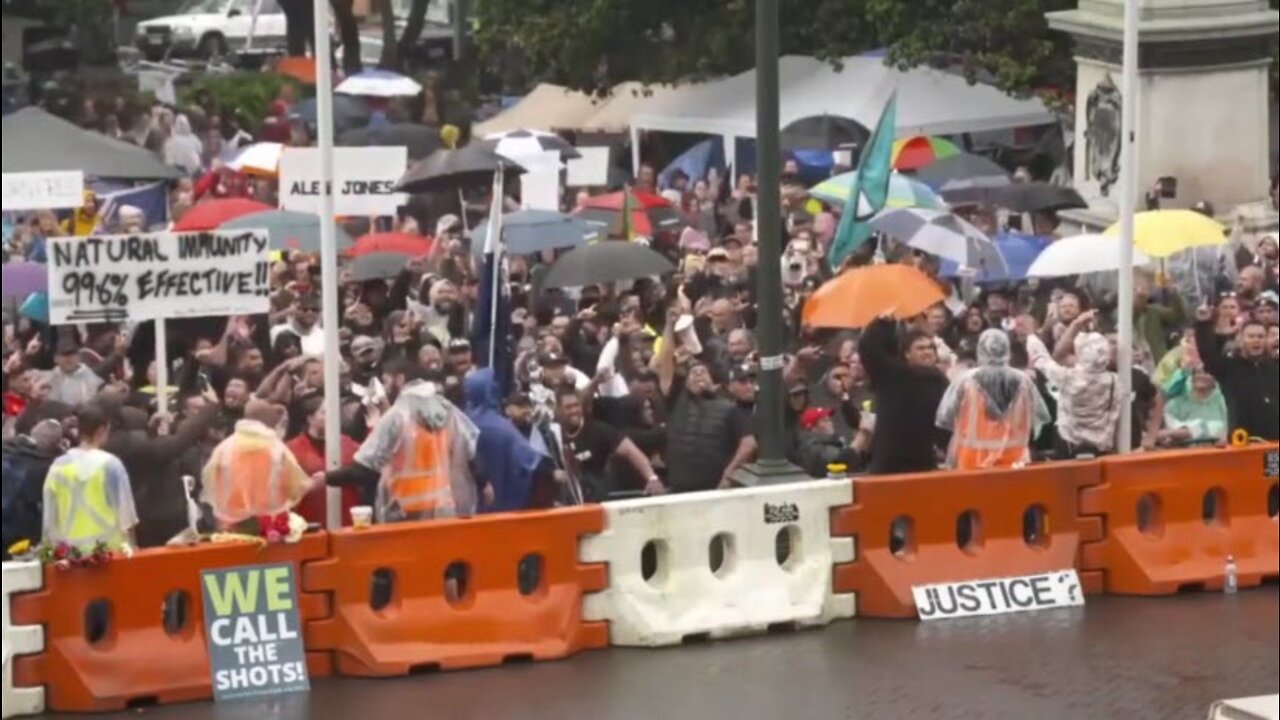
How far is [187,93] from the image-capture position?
115 feet

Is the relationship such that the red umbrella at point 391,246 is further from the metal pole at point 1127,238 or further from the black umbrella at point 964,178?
the metal pole at point 1127,238

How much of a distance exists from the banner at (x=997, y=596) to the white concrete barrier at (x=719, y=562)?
44 centimetres

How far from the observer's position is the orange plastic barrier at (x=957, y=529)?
17.3 m

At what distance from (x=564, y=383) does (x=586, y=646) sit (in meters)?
2.46

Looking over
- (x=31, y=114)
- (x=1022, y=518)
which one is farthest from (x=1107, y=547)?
(x=31, y=114)

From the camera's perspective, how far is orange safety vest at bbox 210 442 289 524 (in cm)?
1600

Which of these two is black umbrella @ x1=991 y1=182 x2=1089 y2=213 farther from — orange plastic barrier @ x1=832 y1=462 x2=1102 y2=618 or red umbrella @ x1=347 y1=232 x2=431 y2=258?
orange plastic barrier @ x1=832 y1=462 x2=1102 y2=618

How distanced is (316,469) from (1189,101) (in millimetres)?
10430

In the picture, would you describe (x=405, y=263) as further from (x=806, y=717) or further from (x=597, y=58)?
(x=597, y=58)

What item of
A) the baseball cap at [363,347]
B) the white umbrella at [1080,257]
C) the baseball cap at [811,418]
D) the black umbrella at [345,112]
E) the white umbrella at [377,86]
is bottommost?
the baseball cap at [811,418]

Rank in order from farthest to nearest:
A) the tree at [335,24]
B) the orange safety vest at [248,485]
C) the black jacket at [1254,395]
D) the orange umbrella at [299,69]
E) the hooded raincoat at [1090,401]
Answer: the orange umbrella at [299,69] → the tree at [335,24] → the black jacket at [1254,395] → the hooded raincoat at [1090,401] → the orange safety vest at [248,485]

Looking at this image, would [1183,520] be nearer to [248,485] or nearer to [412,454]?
[412,454]

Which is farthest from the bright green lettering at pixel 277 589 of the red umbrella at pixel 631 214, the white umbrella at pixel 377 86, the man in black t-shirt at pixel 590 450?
the white umbrella at pixel 377 86

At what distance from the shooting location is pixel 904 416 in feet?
59.0
